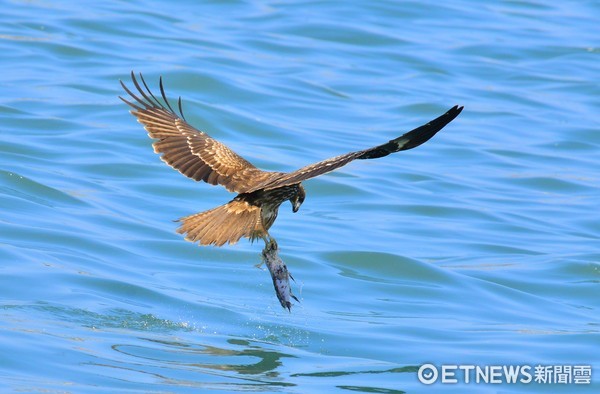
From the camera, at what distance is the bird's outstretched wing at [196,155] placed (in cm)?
833

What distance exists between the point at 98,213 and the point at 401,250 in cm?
271

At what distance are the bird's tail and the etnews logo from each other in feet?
4.76

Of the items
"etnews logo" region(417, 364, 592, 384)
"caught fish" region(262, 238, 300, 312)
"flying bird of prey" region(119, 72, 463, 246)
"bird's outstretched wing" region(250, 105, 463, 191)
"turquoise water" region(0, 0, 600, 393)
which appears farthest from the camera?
"turquoise water" region(0, 0, 600, 393)

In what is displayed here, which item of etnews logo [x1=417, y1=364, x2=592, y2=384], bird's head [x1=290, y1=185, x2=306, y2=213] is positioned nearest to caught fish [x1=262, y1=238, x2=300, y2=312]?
bird's head [x1=290, y1=185, x2=306, y2=213]

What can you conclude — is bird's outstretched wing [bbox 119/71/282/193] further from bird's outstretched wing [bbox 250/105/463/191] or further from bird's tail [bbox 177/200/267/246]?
bird's outstretched wing [bbox 250/105/463/191]

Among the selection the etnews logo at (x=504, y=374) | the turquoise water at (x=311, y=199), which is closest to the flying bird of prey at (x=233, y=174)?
the turquoise water at (x=311, y=199)

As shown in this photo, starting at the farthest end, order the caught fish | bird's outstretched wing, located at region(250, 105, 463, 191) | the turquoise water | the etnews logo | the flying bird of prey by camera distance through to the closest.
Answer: the turquoise water → the etnews logo → the caught fish → the flying bird of prey → bird's outstretched wing, located at region(250, 105, 463, 191)

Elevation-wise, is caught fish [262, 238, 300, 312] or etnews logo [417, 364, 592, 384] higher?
caught fish [262, 238, 300, 312]

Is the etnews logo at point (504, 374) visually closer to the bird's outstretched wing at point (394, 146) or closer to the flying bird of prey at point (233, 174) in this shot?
the flying bird of prey at point (233, 174)

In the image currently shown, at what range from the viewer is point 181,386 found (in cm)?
724

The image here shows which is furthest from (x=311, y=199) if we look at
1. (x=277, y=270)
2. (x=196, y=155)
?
(x=277, y=270)

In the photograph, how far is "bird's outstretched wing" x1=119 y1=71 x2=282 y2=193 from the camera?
328 inches

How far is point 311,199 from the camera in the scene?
12891 mm

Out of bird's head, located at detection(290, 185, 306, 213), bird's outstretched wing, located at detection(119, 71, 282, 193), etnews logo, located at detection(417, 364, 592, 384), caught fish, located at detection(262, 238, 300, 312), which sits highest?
bird's outstretched wing, located at detection(119, 71, 282, 193)
